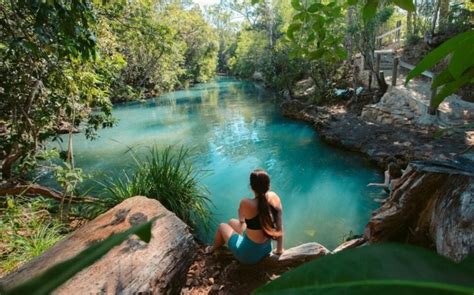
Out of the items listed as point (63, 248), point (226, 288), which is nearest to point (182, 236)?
point (226, 288)

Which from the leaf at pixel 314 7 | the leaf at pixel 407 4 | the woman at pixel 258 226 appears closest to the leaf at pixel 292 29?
the leaf at pixel 314 7

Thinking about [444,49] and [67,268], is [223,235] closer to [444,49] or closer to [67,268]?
[444,49]

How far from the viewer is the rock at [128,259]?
1.97 meters

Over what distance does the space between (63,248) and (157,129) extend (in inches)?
414

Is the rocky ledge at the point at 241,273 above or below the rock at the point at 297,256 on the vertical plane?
below

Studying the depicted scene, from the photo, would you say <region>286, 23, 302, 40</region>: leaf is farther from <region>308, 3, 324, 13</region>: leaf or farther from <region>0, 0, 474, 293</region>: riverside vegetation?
<region>308, 3, 324, 13</region>: leaf

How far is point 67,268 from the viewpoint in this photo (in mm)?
228

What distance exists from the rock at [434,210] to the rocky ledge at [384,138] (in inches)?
123

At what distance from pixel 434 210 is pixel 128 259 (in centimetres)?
201

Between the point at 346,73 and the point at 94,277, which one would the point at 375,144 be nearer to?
the point at 94,277

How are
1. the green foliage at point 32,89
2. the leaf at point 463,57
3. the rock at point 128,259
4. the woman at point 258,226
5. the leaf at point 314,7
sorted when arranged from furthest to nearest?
the green foliage at point 32,89, the woman at point 258,226, the rock at point 128,259, the leaf at point 314,7, the leaf at point 463,57

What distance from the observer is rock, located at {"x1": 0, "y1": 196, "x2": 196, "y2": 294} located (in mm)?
1972

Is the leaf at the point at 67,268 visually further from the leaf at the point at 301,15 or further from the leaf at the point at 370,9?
the leaf at the point at 301,15

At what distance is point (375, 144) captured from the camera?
767cm
